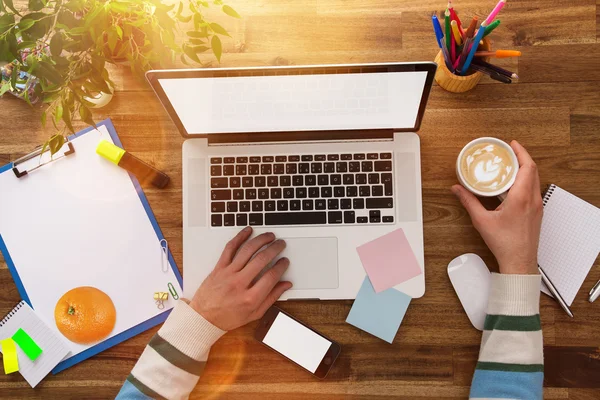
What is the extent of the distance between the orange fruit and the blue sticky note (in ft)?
1.86

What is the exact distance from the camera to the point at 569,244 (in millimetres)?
1037

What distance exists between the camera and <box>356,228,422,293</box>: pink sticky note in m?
1.03

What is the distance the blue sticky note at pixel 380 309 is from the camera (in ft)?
3.42

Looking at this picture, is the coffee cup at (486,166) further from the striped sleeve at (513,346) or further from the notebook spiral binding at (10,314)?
the notebook spiral binding at (10,314)

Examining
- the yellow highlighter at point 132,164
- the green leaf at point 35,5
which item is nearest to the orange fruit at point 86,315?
the yellow highlighter at point 132,164

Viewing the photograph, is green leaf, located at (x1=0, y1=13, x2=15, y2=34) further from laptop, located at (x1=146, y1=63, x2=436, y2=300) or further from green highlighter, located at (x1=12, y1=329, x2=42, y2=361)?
green highlighter, located at (x1=12, y1=329, x2=42, y2=361)

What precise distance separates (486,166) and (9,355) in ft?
3.88

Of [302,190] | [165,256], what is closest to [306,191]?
[302,190]

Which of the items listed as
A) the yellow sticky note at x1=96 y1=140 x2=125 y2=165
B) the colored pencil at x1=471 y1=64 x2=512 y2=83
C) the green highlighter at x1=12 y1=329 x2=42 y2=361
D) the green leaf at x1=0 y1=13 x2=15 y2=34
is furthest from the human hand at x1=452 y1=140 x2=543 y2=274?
the green highlighter at x1=12 y1=329 x2=42 y2=361

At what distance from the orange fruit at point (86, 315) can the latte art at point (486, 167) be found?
0.86 meters

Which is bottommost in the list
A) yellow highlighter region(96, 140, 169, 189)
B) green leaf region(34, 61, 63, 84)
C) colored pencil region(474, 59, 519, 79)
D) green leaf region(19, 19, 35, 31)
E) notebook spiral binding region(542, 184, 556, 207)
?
notebook spiral binding region(542, 184, 556, 207)

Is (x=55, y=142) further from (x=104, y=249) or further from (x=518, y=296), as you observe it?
(x=518, y=296)

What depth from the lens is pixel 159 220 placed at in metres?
1.10

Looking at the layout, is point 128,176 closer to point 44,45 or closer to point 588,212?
point 44,45
